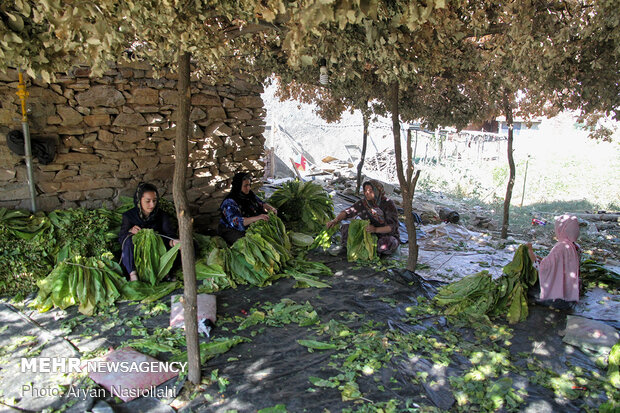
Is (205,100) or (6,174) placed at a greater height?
(205,100)

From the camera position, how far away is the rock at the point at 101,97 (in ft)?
16.5

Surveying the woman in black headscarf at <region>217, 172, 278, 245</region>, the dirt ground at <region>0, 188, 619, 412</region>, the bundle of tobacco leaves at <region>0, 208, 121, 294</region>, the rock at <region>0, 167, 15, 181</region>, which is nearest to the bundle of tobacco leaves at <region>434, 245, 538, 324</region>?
the dirt ground at <region>0, 188, 619, 412</region>

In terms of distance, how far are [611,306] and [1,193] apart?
670 cm

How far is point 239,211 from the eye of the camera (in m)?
5.50

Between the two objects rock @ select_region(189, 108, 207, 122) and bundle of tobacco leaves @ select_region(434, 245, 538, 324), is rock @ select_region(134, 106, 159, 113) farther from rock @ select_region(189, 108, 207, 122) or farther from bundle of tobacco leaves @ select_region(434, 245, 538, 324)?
bundle of tobacco leaves @ select_region(434, 245, 538, 324)

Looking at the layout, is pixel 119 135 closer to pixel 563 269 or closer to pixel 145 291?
pixel 145 291

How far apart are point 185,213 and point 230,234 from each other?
2635mm

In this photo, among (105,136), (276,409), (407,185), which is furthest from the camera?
(105,136)

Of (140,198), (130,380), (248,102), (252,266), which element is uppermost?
(248,102)

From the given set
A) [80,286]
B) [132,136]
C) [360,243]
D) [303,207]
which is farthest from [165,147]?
[360,243]

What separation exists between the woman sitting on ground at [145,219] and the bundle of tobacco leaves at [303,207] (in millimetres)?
2032

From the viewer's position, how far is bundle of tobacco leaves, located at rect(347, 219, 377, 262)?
17.4 ft

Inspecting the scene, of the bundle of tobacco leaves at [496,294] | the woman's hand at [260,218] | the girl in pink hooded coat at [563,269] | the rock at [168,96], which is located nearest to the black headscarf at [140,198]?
the woman's hand at [260,218]

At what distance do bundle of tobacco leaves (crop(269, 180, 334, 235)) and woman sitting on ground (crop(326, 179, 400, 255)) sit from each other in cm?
80
